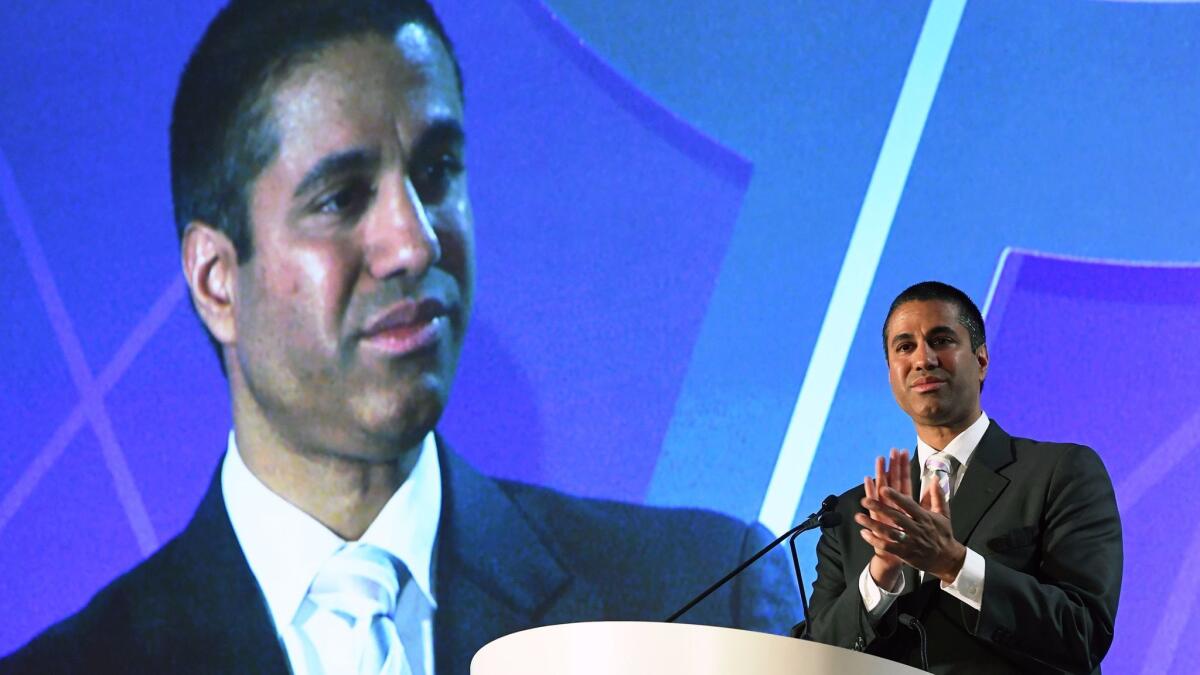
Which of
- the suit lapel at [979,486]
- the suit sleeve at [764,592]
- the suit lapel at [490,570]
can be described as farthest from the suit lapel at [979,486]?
the suit lapel at [490,570]

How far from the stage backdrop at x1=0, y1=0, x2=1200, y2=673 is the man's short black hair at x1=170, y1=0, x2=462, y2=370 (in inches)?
2.4

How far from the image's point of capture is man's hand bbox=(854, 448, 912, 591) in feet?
7.11

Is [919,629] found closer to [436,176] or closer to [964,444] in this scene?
[964,444]

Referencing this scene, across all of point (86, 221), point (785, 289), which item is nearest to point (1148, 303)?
point (785, 289)

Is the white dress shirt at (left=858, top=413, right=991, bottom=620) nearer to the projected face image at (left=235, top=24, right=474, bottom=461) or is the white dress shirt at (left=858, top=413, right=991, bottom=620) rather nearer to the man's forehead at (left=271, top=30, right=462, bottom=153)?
the projected face image at (left=235, top=24, right=474, bottom=461)

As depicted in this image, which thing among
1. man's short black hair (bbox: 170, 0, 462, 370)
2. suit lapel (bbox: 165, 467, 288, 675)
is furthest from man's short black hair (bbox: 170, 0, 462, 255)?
suit lapel (bbox: 165, 467, 288, 675)

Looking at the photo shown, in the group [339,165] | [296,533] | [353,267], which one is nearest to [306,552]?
[296,533]

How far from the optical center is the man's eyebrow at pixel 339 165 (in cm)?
406

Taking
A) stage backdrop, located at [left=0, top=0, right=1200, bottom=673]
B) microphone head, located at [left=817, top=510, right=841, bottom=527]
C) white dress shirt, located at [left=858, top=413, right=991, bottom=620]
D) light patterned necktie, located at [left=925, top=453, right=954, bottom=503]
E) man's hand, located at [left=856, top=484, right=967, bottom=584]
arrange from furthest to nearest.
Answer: stage backdrop, located at [left=0, top=0, right=1200, bottom=673]
light patterned necktie, located at [left=925, top=453, right=954, bottom=503]
microphone head, located at [left=817, top=510, right=841, bottom=527]
white dress shirt, located at [left=858, top=413, right=991, bottom=620]
man's hand, located at [left=856, top=484, right=967, bottom=584]

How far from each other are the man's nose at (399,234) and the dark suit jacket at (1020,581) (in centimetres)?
182

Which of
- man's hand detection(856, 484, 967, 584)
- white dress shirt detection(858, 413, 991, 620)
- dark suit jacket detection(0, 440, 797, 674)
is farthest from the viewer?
dark suit jacket detection(0, 440, 797, 674)

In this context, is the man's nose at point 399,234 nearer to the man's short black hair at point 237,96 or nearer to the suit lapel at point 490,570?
the man's short black hair at point 237,96

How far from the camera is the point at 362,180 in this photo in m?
4.08

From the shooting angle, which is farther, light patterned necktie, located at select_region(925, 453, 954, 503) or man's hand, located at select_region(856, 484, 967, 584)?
light patterned necktie, located at select_region(925, 453, 954, 503)
